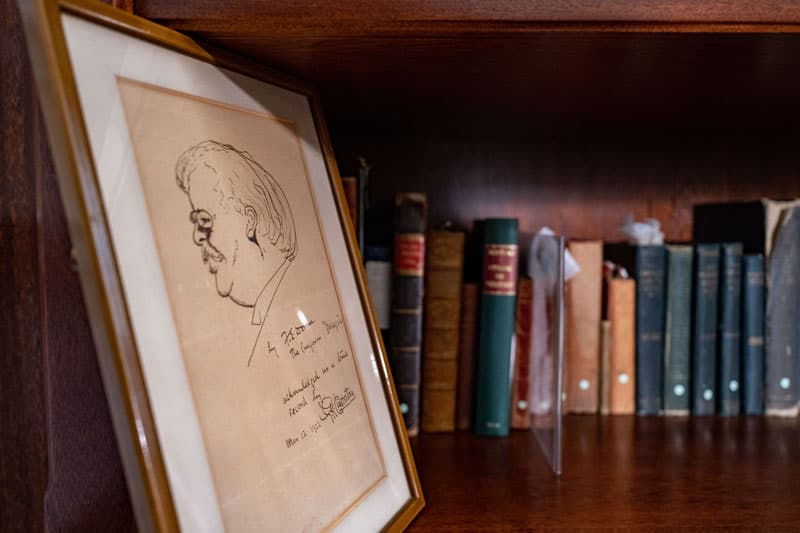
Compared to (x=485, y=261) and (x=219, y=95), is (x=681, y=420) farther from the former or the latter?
(x=219, y=95)

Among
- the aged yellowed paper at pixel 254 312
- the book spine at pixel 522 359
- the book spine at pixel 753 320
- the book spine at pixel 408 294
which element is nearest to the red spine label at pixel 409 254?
the book spine at pixel 408 294

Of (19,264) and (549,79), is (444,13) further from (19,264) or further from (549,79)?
(19,264)

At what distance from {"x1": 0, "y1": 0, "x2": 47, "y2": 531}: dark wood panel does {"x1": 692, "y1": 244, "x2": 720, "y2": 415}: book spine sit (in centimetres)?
91

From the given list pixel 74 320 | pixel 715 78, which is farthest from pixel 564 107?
pixel 74 320

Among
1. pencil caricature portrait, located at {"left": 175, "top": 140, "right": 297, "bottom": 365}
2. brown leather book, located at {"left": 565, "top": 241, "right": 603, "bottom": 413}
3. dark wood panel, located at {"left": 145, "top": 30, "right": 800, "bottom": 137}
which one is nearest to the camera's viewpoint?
pencil caricature portrait, located at {"left": 175, "top": 140, "right": 297, "bottom": 365}

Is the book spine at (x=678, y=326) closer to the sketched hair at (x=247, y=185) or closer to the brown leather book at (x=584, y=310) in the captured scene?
the brown leather book at (x=584, y=310)

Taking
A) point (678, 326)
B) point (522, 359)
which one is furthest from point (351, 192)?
point (678, 326)

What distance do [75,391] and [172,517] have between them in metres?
0.20

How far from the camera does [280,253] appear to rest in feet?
2.10

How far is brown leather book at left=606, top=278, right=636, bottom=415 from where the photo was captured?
3.65 feet

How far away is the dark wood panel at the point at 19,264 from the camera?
60cm

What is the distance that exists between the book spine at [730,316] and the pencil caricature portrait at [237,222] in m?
0.74
